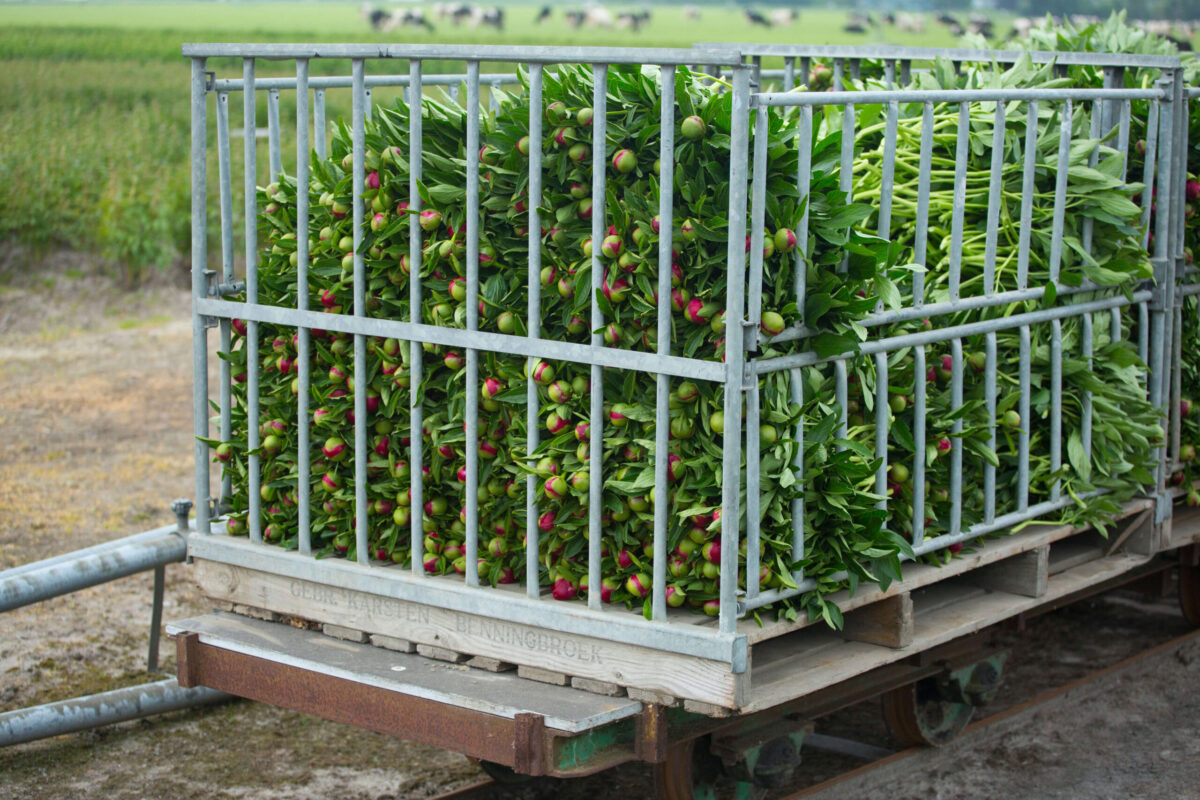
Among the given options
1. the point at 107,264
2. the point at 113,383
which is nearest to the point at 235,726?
the point at 113,383

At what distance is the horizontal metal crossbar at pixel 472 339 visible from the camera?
3.76 metres

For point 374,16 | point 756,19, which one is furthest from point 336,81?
point 374,16

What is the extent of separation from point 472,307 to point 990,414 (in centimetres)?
185

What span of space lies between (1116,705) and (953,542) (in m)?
2.10

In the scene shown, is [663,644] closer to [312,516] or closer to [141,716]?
[312,516]

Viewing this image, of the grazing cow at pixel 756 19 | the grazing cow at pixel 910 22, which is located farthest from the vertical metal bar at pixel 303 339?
the grazing cow at pixel 756 19

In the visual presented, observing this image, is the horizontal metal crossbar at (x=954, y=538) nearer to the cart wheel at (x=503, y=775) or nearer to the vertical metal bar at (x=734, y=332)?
the vertical metal bar at (x=734, y=332)

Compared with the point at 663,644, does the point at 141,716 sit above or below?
below

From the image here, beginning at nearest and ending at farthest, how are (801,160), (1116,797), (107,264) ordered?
(801,160) → (1116,797) → (107,264)

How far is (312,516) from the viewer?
4.73 metres

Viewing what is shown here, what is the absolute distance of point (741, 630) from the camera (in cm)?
394

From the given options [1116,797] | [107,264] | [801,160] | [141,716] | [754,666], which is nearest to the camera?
[801,160]

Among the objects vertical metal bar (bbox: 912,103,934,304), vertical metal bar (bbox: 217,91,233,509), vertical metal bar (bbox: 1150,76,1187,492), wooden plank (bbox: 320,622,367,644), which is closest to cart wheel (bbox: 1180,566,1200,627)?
vertical metal bar (bbox: 1150,76,1187,492)

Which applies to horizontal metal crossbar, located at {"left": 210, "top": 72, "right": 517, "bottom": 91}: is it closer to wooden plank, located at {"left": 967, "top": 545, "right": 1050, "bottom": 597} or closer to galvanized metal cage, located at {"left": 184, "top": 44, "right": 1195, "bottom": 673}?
galvanized metal cage, located at {"left": 184, "top": 44, "right": 1195, "bottom": 673}
